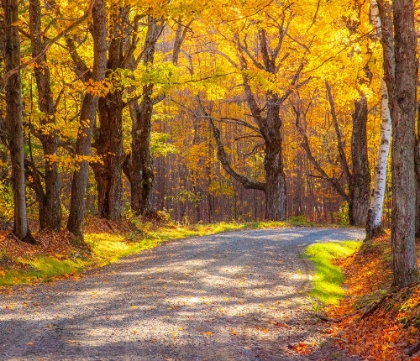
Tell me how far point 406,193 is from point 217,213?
4018cm

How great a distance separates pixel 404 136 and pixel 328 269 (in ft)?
19.2

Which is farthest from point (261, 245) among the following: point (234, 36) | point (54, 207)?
point (234, 36)

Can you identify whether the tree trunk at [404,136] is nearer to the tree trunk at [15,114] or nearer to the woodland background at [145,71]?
the woodland background at [145,71]

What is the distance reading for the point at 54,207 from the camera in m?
15.7

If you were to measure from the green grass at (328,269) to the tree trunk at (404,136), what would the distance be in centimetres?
215

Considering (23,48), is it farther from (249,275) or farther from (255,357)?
(255,357)

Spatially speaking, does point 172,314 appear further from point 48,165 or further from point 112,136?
point 112,136

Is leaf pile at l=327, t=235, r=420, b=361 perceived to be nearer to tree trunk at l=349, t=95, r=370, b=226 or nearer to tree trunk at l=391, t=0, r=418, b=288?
tree trunk at l=391, t=0, r=418, b=288

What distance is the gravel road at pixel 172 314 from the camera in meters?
6.62

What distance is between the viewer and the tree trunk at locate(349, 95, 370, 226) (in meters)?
26.0

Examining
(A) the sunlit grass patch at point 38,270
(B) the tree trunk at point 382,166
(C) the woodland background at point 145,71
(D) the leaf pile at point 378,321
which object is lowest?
(D) the leaf pile at point 378,321

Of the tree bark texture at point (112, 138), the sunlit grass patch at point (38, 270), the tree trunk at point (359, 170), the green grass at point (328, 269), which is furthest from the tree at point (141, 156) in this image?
the sunlit grass patch at point (38, 270)

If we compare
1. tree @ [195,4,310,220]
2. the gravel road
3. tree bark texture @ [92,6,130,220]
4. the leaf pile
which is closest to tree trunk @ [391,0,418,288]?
the leaf pile

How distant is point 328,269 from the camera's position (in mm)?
13648
